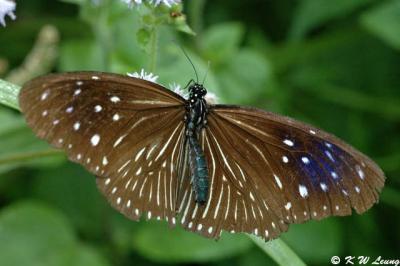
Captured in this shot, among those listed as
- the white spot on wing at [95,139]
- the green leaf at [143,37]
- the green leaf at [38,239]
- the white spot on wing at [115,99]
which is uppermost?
the green leaf at [143,37]

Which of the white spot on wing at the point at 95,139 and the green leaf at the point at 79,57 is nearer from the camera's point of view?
the white spot on wing at the point at 95,139

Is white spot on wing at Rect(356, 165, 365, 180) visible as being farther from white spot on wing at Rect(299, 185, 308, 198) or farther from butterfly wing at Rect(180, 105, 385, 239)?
white spot on wing at Rect(299, 185, 308, 198)

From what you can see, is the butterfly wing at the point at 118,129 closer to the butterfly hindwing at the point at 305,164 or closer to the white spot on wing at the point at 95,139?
the white spot on wing at the point at 95,139

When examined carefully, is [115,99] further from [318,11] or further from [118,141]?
[318,11]

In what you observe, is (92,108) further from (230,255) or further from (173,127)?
(230,255)

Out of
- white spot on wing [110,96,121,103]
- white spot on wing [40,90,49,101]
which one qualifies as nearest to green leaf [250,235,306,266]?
white spot on wing [110,96,121,103]

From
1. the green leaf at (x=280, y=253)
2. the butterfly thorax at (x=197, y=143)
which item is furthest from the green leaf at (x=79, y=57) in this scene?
the green leaf at (x=280, y=253)
